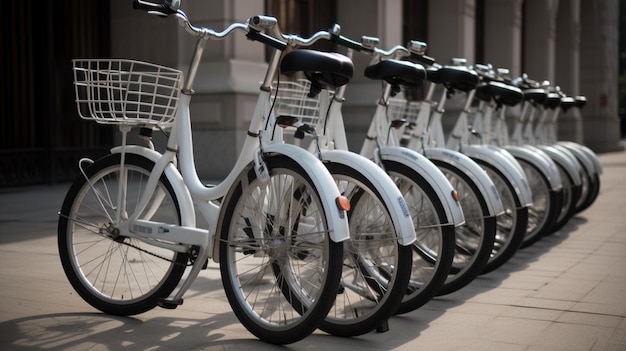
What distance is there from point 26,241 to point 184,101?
2.95 meters

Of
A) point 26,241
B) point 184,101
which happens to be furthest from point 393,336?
point 26,241

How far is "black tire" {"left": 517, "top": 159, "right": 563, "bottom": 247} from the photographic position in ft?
21.3

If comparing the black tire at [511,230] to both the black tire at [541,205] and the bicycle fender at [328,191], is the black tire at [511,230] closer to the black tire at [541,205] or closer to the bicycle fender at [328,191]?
the black tire at [541,205]

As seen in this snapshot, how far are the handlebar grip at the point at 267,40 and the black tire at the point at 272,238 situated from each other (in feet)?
1.55

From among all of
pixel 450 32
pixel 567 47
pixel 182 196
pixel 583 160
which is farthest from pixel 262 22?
pixel 567 47

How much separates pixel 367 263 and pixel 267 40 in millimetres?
1189

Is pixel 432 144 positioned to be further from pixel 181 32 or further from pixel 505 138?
pixel 181 32

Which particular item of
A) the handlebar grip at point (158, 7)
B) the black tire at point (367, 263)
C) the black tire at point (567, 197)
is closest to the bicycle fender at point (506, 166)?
the black tire at point (367, 263)

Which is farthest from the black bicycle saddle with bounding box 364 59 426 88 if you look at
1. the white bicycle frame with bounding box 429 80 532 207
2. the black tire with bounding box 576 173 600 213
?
the black tire with bounding box 576 173 600 213

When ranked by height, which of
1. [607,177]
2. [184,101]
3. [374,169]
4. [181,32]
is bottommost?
[607,177]

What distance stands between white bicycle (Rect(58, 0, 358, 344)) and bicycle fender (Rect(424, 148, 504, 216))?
1194mm

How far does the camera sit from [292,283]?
365 centimetres

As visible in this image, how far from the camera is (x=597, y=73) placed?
106ft

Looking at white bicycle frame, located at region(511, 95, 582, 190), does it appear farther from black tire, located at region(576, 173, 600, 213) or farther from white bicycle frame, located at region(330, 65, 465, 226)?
white bicycle frame, located at region(330, 65, 465, 226)
